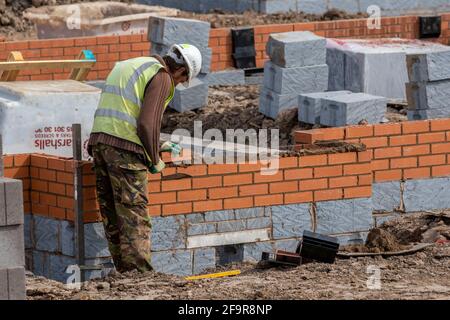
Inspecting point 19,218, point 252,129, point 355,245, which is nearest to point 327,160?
point 355,245

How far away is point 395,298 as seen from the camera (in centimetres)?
640

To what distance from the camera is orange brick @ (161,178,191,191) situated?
7836 mm

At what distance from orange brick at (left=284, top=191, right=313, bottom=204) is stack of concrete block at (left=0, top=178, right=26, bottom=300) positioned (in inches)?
95.6

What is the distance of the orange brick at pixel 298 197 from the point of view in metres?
8.17

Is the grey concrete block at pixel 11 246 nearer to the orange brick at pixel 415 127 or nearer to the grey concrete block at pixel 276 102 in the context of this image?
the orange brick at pixel 415 127

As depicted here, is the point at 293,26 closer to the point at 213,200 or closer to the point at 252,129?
the point at 252,129

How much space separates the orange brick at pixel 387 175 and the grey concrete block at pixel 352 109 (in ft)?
4.43

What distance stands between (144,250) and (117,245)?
0.67 ft

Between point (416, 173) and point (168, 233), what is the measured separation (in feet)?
6.56

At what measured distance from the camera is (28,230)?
8.08 m

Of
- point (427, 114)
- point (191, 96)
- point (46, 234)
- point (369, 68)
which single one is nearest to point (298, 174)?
point (46, 234)

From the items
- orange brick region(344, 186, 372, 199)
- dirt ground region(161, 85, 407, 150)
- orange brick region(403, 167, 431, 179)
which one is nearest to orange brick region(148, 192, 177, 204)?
orange brick region(344, 186, 372, 199)

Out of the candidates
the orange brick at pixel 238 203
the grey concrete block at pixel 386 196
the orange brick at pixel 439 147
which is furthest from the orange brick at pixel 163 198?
the orange brick at pixel 439 147

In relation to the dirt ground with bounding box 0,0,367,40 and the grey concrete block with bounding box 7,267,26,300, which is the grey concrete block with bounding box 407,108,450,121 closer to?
the grey concrete block with bounding box 7,267,26,300
